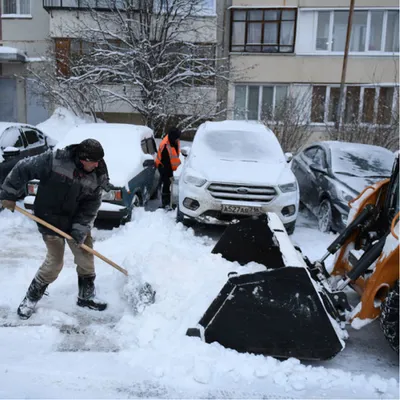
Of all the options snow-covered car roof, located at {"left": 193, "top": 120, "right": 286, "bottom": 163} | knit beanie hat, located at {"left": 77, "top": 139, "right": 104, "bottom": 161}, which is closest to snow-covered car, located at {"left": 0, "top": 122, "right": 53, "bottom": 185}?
snow-covered car roof, located at {"left": 193, "top": 120, "right": 286, "bottom": 163}

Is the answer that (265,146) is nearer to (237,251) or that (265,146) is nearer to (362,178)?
(362,178)

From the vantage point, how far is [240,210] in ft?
20.9

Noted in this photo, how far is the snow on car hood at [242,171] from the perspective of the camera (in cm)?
644

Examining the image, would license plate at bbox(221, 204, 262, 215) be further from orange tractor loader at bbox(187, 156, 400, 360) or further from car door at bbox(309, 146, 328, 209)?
orange tractor loader at bbox(187, 156, 400, 360)

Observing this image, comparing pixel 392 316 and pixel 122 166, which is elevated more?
pixel 122 166

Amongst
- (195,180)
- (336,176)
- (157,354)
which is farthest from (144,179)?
(157,354)

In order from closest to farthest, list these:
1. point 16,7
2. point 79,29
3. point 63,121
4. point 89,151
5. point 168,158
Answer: point 89,151 → point 168,158 → point 63,121 → point 79,29 → point 16,7

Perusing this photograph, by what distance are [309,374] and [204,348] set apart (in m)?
0.82

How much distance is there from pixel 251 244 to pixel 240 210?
1784mm

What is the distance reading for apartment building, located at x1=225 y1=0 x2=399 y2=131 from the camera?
1866 centimetres

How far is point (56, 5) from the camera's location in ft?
57.9

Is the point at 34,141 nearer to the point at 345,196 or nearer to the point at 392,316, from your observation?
the point at 345,196

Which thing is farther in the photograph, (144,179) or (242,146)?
(144,179)

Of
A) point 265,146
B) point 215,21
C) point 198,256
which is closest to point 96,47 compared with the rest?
point 215,21
